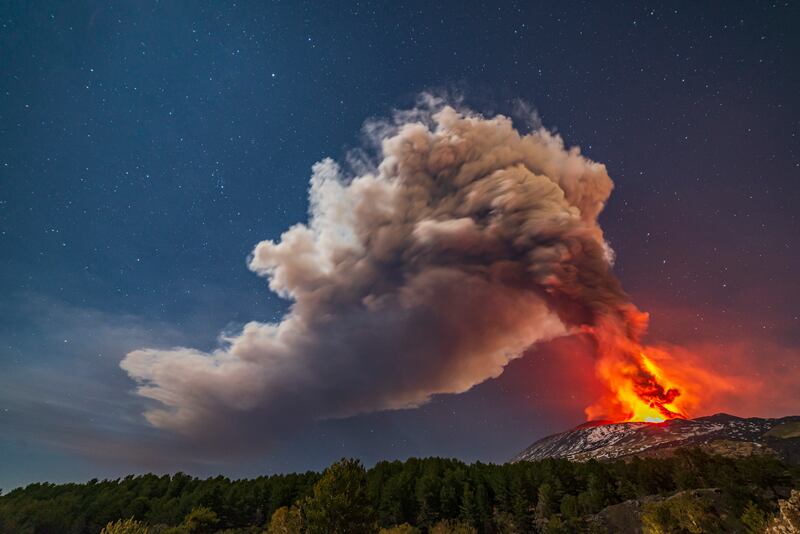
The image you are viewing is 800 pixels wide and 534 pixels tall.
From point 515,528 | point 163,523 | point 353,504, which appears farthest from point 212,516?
point 353,504

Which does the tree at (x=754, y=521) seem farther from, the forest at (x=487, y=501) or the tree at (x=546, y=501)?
the tree at (x=546, y=501)

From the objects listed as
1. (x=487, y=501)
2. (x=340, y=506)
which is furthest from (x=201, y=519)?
(x=340, y=506)

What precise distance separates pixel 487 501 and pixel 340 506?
261ft

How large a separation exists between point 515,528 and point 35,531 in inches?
4778

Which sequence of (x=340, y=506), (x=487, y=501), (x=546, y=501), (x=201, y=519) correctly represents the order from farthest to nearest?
(x=487, y=501)
(x=201, y=519)
(x=546, y=501)
(x=340, y=506)

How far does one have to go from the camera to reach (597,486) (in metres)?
105

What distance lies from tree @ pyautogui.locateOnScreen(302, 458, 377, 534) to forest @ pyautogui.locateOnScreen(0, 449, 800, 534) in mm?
15784

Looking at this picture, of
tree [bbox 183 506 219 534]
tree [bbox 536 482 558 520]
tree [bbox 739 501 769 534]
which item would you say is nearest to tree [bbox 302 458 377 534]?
tree [bbox 739 501 769 534]

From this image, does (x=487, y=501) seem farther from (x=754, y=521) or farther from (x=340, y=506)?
(x=340, y=506)

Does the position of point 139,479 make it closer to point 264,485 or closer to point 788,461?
point 264,485

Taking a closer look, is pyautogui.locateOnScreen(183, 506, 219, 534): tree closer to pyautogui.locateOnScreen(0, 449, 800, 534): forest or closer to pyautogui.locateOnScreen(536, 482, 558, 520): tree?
pyautogui.locateOnScreen(0, 449, 800, 534): forest

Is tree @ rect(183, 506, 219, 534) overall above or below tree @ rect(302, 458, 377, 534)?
below

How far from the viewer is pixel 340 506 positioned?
46.7 meters

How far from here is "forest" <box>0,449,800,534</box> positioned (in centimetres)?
8100
